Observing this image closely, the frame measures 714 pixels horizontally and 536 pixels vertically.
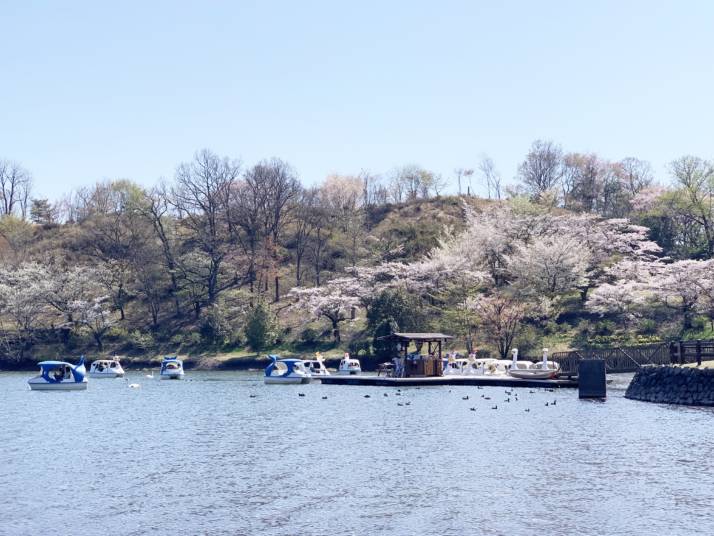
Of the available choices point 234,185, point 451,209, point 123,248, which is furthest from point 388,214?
point 123,248

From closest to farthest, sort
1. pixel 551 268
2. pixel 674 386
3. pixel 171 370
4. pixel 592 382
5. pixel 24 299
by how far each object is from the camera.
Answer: pixel 674 386 → pixel 592 382 → pixel 171 370 → pixel 551 268 → pixel 24 299

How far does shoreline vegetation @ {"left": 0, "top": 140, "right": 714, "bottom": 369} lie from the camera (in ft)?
328

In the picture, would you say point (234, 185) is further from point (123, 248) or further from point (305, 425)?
point (305, 425)

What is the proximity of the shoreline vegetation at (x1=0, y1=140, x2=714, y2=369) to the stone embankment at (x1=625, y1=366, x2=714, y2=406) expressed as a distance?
3303 cm

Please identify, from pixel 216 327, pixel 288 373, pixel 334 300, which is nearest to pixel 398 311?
pixel 334 300

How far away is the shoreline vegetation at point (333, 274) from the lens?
10006cm

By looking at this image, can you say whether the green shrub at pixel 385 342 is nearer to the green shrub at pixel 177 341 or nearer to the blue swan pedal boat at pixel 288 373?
the blue swan pedal boat at pixel 288 373

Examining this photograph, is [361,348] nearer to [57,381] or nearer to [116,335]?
[57,381]

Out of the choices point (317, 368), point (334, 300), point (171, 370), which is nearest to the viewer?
point (317, 368)

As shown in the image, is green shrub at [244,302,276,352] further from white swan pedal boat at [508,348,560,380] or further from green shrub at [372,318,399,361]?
white swan pedal boat at [508,348,560,380]

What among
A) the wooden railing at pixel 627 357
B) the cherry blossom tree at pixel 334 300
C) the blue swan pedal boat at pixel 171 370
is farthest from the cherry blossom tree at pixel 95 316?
the wooden railing at pixel 627 357

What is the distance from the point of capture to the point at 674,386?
184 ft

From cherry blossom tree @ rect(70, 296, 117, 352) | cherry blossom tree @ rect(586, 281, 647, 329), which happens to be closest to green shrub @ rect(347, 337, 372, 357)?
cherry blossom tree @ rect(586, 281, 647, 329)

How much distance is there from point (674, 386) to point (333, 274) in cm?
7632
